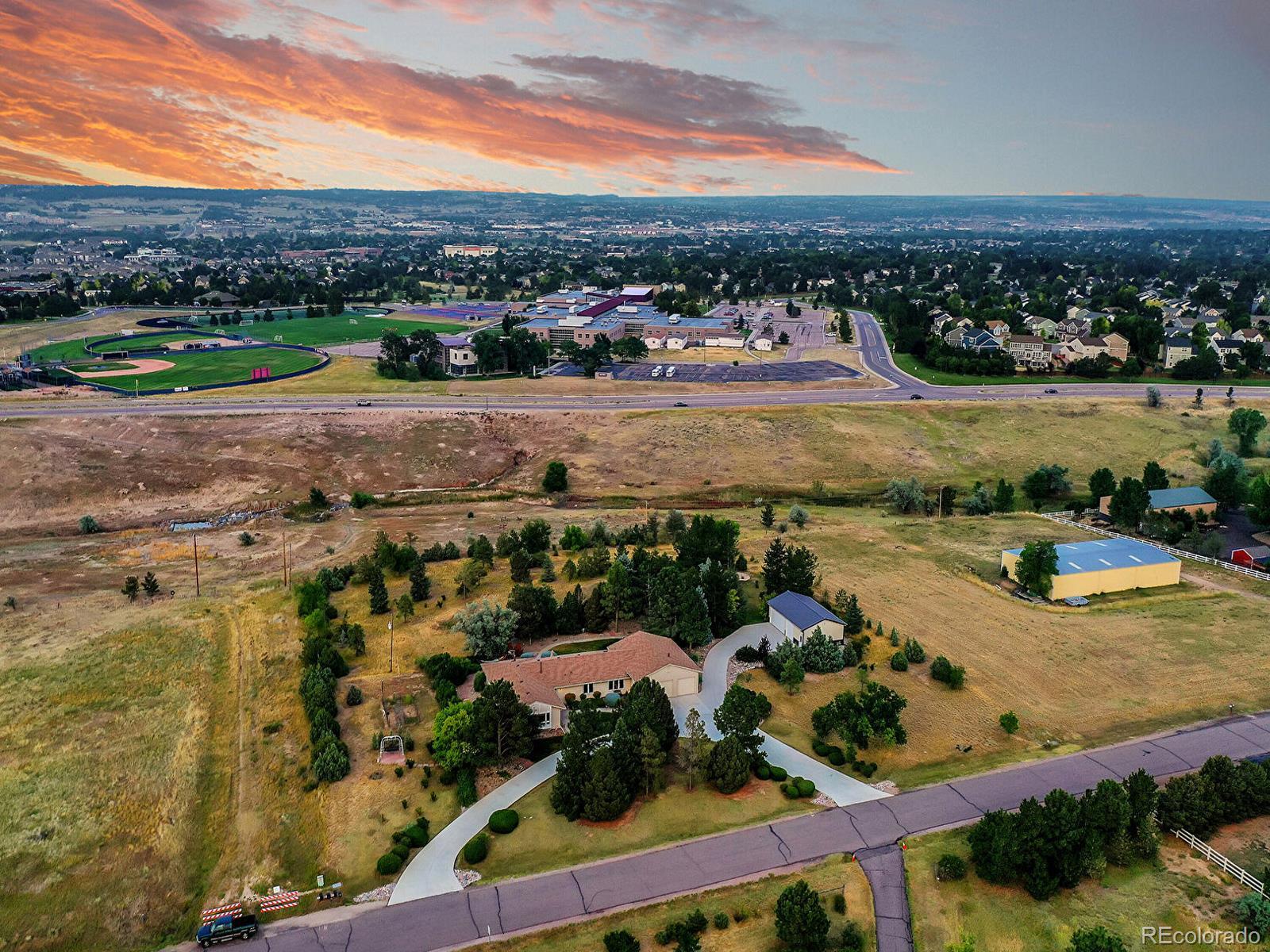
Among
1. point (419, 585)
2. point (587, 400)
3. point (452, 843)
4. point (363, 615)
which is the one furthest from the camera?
point (587, 400)

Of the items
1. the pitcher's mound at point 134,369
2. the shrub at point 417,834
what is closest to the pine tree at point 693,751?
the shrub at point 417,834

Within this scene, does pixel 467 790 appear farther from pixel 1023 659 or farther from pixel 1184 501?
pixel 1184 501

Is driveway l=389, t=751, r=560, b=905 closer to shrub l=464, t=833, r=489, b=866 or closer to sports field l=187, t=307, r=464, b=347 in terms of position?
shrub l=464, t=833, r=489, b=866

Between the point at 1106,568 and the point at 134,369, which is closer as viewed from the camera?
the point at 1106,568

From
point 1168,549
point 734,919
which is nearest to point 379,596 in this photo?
point 734,919

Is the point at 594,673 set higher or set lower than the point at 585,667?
lower

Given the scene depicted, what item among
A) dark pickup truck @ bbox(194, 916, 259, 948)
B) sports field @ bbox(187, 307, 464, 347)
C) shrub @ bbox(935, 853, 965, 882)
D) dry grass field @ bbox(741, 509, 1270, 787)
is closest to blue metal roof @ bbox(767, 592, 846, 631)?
dry grass field @ bbox(741, 509, 1270, 787)
